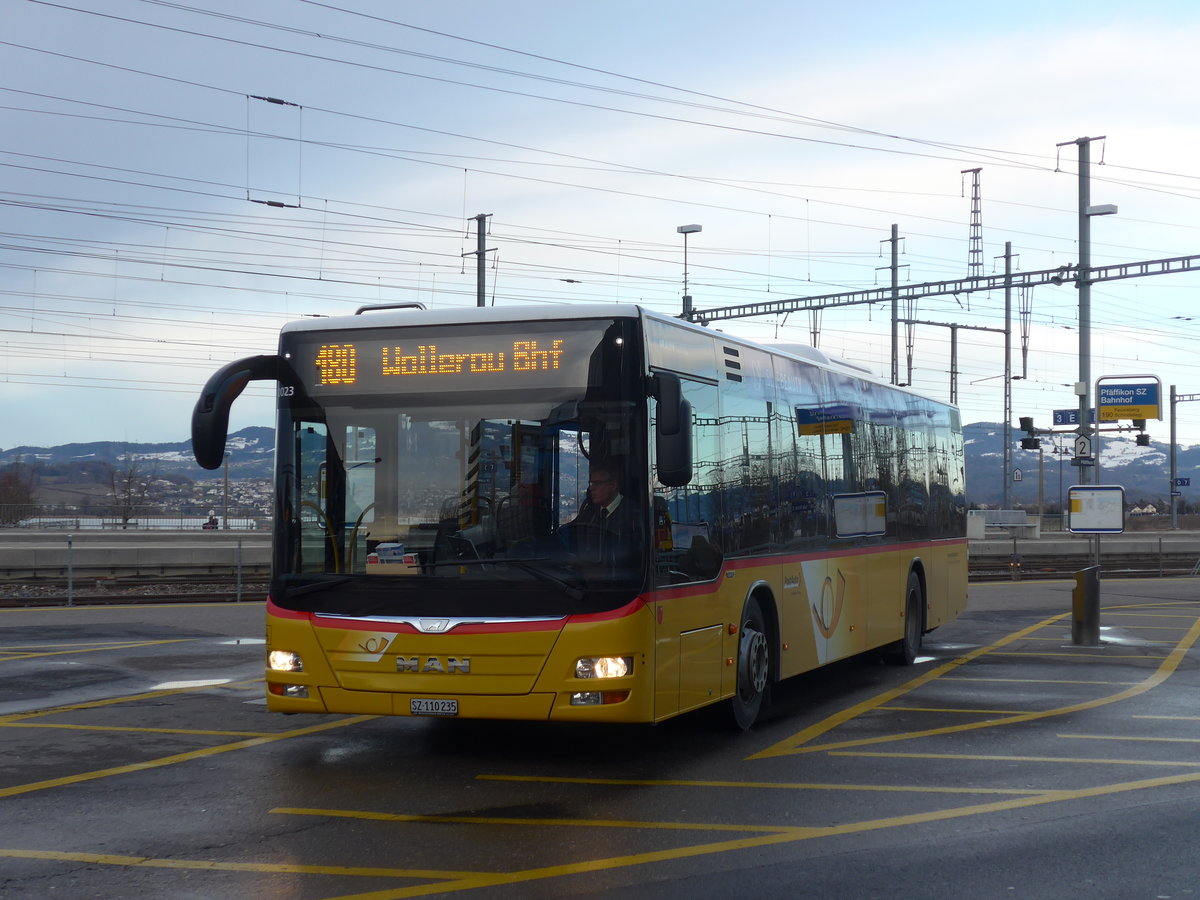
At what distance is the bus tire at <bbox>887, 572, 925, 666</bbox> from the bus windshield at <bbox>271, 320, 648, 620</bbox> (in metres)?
7.19

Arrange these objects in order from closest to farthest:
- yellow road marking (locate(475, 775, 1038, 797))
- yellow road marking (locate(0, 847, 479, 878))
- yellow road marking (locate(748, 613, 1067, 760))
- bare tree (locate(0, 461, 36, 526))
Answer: yellow road marking (locate(0, 847, 479, 878)), yellow road marking (locate(475, 775, 1038, 797)), yellow road marking (locate(748, 613, 1067, 760)), bare tree (locate(0, 461, 36, 526))

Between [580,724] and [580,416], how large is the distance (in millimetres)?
3214

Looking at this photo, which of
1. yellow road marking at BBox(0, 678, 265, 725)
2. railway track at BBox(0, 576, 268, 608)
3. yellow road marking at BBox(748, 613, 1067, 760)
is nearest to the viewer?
yellow road marking at BBox(748, 613, 1067, 760)

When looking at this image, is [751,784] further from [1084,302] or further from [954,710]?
[1084,302]

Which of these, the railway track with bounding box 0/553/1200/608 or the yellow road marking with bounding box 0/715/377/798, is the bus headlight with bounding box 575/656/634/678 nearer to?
the yellow road marking with bounding box 0/715/377/798

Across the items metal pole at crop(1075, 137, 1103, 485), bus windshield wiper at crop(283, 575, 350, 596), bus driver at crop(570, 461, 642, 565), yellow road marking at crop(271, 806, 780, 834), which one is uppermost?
metal pole at crop(1075, 137, 1103, 485)

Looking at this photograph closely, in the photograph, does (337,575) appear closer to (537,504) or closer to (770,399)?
(537,504)

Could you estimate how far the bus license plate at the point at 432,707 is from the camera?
326 inches

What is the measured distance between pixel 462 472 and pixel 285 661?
170cm

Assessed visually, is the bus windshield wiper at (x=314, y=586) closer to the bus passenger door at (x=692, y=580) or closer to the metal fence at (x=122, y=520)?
the bus passenger door at (x=692, y=580)

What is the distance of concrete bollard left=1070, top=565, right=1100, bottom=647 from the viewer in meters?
16.1

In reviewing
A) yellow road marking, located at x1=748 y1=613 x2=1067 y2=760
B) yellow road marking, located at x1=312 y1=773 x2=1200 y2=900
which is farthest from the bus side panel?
yellow road marking, located at x1=312 y1=773 x2=1200 y2=900

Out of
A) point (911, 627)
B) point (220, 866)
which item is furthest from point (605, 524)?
point (911, 627)

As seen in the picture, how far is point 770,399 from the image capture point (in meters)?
10.8
